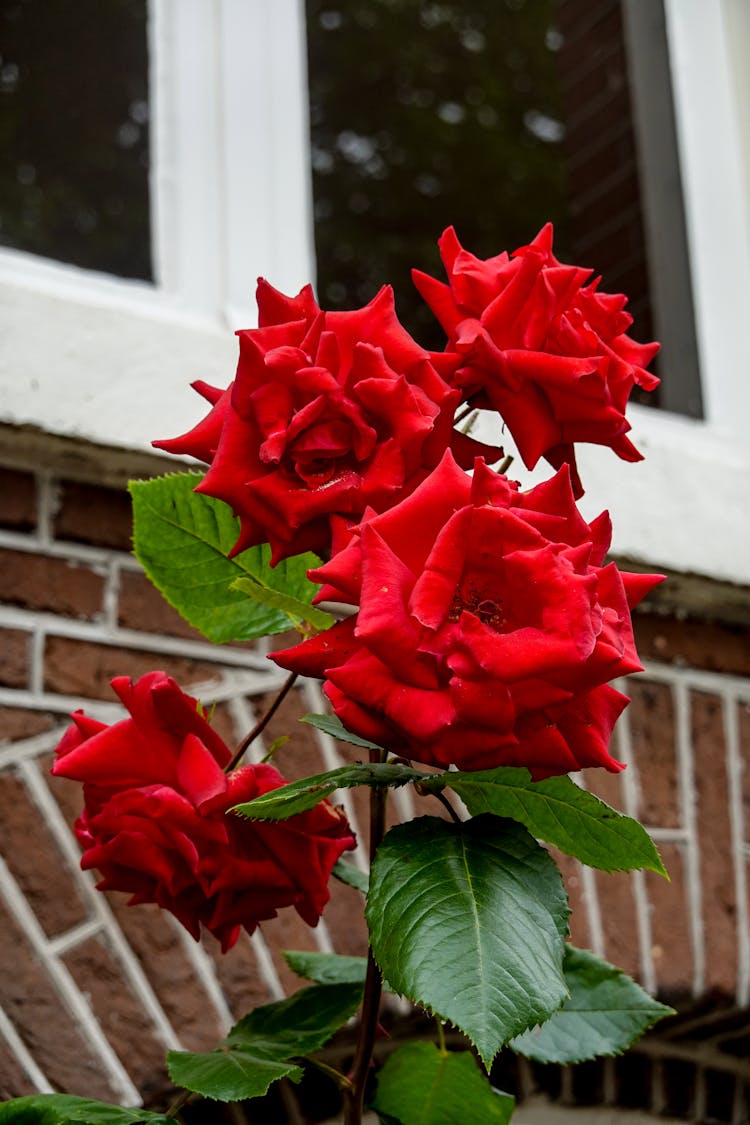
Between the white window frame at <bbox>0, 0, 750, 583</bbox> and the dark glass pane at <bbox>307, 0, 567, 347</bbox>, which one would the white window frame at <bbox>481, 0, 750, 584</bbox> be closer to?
the white window frame at <bbox>0, 0, 750, 583</bbox>

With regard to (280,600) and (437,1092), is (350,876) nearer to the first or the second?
(437,1092)

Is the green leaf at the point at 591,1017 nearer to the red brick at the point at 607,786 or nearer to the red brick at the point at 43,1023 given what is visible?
the red brick at the point at 43,1023

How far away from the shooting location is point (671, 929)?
1555 millimetres

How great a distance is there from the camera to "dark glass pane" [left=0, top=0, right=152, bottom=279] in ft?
6.34

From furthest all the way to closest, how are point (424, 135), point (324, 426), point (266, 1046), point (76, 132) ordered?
point (424, 135) → point (76, 132) → point (266, 1046) → point (324, 426)

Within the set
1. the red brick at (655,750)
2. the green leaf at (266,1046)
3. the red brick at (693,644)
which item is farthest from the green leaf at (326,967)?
the red brick at (693,644)

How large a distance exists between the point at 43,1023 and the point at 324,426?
779 mm

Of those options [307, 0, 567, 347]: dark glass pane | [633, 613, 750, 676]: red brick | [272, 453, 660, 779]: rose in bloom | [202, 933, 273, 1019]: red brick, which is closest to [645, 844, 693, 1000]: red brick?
[633, 613, 750, 676]: red brick

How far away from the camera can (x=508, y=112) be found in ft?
13.1

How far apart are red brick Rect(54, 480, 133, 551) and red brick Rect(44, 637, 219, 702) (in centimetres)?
12

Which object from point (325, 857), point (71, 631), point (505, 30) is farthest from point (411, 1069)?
point (505, 30)

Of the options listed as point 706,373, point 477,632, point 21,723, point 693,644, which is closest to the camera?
point 477,632

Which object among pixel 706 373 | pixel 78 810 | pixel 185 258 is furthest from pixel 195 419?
pixel 706 373

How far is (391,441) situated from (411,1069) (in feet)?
1.62
